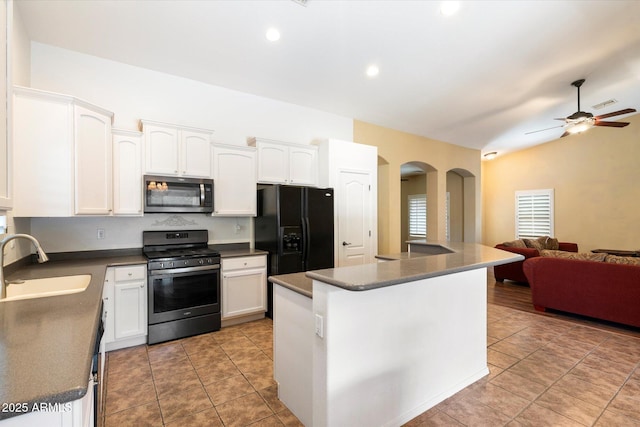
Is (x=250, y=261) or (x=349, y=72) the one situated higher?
(x=349, y=72)

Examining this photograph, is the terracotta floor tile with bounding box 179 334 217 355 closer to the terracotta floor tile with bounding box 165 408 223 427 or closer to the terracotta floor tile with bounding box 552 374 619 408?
the terracotta floor tile with bounding box 165 408 223 427

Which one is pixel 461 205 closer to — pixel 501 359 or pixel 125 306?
pixel 501 359

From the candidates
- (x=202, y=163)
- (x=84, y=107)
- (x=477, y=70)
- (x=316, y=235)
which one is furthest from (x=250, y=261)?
(x=477, y=70)

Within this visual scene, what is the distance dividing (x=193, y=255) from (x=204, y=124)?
5.78ft

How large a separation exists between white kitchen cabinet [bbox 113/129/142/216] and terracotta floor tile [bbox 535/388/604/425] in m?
4.00

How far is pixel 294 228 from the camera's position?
3756 millimetres

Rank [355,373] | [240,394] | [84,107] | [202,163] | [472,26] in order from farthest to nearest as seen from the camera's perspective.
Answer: [202,163] → [472,26] → [84,107] → [240,394] → [355,373]

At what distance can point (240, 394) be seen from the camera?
2240mm

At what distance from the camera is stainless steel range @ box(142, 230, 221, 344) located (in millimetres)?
3033

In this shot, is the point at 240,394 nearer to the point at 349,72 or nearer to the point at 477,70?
the point at 349,72

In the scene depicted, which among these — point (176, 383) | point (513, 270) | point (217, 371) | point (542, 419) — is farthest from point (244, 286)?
point (513, 270)

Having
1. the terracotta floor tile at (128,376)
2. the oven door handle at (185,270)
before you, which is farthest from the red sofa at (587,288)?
the terracotta floor tile at (128,376)

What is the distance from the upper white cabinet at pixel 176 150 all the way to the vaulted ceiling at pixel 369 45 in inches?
30.8

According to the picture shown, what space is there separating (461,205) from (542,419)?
7116 millimetres
